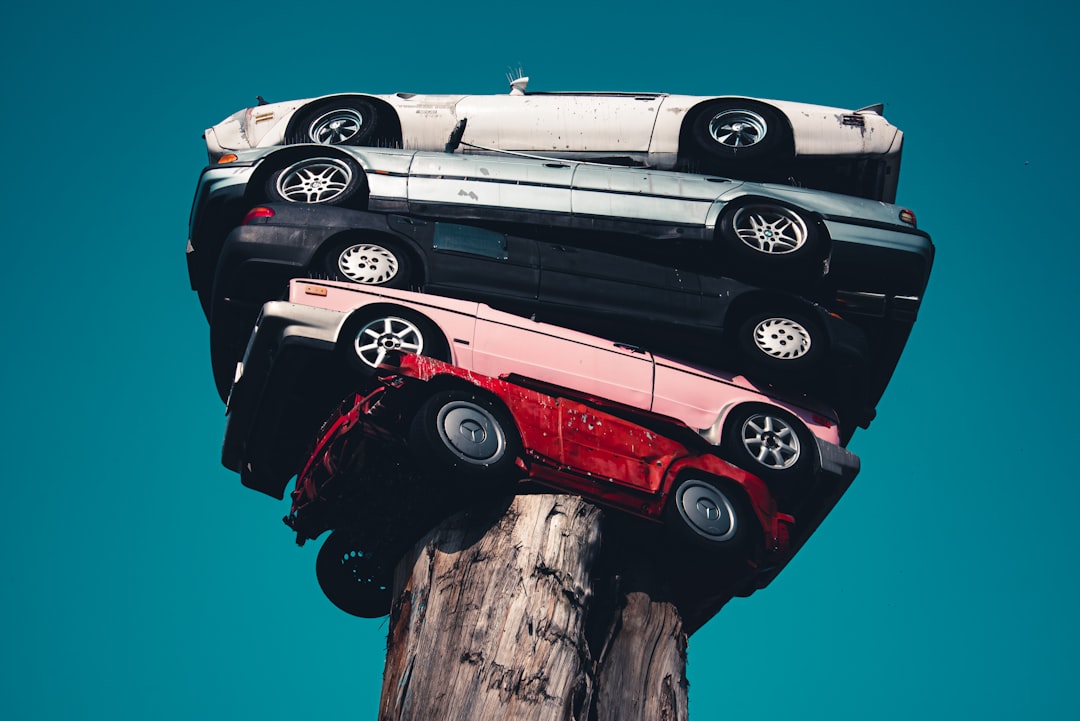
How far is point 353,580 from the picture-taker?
1276 cm

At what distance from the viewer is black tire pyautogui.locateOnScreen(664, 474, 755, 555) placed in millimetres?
11062

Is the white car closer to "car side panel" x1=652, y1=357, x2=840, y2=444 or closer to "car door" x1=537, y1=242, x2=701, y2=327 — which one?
"car door" x1=537, y1=242, x2=701, y2=327

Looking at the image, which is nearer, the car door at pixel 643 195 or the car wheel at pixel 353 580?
the car wheel at pixel 353 580

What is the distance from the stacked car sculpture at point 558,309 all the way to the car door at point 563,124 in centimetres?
3

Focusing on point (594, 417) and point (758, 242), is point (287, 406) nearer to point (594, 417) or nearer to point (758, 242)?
point (594, 417)

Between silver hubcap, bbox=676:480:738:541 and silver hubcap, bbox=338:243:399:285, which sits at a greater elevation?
silver hubcap, bbox=338:243:399:285

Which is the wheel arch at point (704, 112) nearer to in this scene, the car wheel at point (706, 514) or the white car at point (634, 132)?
the white car at point (634, 132)

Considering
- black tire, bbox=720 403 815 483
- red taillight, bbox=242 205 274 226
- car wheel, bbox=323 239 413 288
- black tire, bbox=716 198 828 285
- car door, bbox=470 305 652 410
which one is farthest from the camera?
black tire, bbox=716 198 828 285

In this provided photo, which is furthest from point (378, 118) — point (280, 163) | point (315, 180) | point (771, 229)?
point (771, 229)

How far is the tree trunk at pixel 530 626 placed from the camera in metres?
9.57

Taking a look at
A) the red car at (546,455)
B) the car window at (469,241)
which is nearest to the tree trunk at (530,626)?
the red car at (546,455)

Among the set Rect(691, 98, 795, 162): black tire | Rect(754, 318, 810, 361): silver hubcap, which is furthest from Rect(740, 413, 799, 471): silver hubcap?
Rect(691, 98, 795, 162): black tire

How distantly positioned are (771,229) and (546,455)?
4643 millimetres

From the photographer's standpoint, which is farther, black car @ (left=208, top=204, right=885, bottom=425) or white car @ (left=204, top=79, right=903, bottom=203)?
white car @ (left=204, top=79, right=903, bottom=203)
